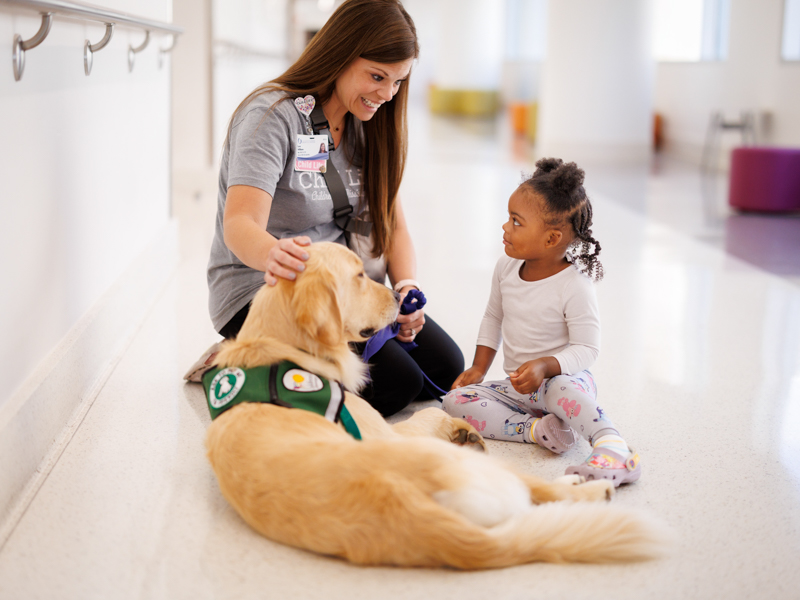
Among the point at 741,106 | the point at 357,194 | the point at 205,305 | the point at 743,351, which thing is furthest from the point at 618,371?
the point at 741,106

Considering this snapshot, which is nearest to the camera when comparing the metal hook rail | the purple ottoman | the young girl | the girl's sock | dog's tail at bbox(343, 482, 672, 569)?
dog's tail at bbox(343, 482, 672, 569)

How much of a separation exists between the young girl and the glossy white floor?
0.10 metres

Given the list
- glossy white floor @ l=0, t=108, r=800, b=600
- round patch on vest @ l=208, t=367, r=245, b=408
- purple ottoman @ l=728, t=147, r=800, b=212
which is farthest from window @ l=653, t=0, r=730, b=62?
round patch on vest @ l=208, t=367, r=245, b=408

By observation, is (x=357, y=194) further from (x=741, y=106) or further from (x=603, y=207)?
(x=741, y=106)

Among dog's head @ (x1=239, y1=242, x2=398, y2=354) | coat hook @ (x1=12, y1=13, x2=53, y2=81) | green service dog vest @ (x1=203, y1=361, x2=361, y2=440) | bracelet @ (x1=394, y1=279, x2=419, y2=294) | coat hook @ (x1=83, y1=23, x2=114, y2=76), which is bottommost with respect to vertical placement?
green service dog vest @ (x1=203, y1=361, x2=361, y2=440)

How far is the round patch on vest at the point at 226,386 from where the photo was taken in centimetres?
172

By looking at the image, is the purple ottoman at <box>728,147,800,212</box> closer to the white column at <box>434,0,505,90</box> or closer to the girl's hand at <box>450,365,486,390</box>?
the girl's hand at <box>450,365,486,390</box>

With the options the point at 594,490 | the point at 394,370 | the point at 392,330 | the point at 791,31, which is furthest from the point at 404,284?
the point at 791,31

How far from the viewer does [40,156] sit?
209 cm

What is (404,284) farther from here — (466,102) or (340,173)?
(466,102)

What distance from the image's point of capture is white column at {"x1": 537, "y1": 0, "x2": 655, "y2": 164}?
10125 millimetres

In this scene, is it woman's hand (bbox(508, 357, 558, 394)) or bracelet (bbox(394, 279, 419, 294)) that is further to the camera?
bracelet (bbox(394, 279, 419, 294))

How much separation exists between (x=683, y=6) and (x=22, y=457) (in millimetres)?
13269

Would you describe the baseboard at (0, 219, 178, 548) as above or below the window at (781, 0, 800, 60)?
below
